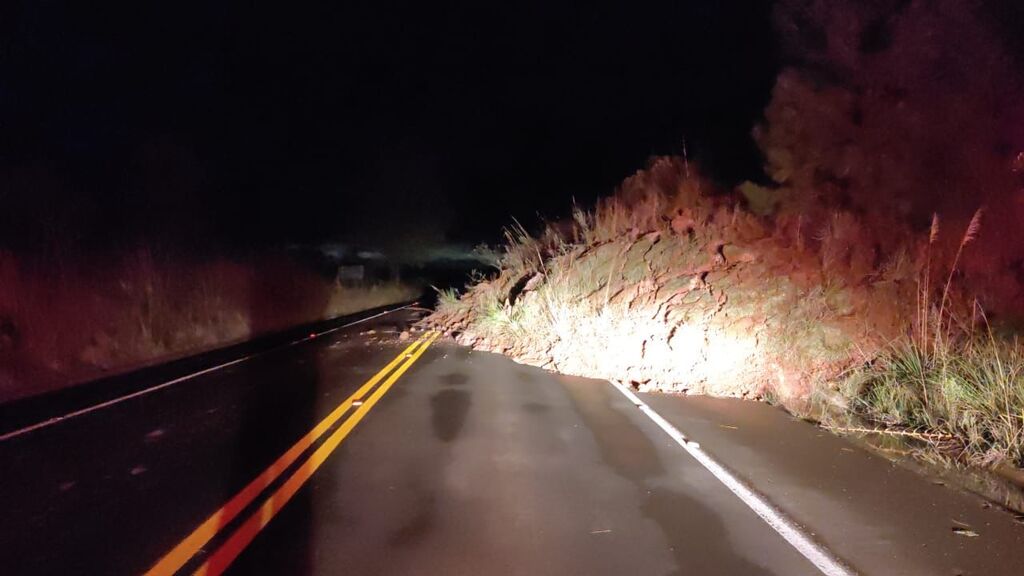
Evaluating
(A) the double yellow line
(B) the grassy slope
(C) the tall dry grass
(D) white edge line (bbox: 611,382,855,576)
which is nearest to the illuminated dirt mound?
(B) the grassy slope

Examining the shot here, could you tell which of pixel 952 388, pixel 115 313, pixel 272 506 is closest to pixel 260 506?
pixel 272 506

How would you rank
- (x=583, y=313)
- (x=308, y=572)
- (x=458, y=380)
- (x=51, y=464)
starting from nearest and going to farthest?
(x=308, y=572) < (x=51, y=464) < (x=458, y=380) < (x=583, y=313)

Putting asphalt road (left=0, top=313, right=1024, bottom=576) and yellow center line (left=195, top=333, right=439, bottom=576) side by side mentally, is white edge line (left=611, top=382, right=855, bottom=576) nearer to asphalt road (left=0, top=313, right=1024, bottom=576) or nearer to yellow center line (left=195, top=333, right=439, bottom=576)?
asphalt road (left=0, top=313, right=1024, bottom=576)

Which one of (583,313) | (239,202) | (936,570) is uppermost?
(239,202)

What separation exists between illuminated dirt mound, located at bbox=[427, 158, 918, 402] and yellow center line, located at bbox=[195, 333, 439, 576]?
5238 millimetres

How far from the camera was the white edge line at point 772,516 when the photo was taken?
4465 mm

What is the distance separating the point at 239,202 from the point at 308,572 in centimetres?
3025

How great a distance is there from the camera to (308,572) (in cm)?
430

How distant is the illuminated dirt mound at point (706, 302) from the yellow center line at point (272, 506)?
5238 mm

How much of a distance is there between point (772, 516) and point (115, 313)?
51.1 feet

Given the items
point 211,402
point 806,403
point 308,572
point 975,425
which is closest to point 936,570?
point 975,425

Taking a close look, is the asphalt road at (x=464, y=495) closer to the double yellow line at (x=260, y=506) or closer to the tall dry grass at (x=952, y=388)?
the double yellow line at (x=260, y=506)

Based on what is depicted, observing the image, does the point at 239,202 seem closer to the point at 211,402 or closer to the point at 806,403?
the point at 211,402

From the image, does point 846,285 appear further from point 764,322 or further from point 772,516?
point 772,516
